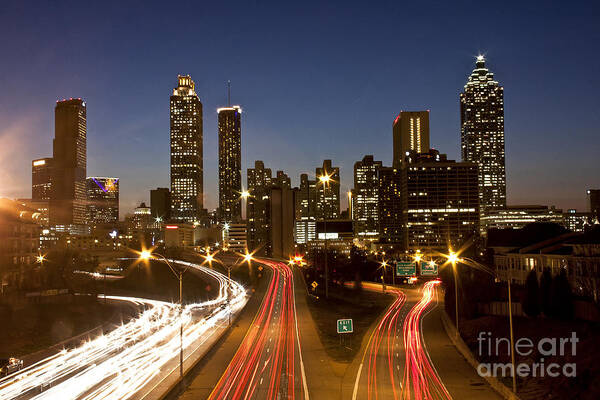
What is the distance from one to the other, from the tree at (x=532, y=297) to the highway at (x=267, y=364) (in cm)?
1800

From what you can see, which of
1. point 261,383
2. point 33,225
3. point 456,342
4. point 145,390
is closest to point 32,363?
point 145,390

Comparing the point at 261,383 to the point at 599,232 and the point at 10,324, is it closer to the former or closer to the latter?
the point at 599,232

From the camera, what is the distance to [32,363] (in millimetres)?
41000

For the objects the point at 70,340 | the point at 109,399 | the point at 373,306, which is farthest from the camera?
the point at 373,306

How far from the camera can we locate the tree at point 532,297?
131 feet

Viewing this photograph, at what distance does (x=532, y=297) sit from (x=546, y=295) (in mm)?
1370

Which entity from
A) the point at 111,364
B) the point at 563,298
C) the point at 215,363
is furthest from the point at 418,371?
A: the point at 111,364

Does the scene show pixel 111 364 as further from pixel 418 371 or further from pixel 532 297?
pixel 532 297

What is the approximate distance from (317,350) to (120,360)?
14.9m

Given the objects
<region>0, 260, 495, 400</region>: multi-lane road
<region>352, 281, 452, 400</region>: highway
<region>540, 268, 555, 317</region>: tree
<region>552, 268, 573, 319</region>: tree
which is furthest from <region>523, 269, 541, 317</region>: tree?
<region>352, 281, 452, 400</region>: highway

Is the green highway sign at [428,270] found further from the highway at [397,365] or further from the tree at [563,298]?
the tree at [563,298]

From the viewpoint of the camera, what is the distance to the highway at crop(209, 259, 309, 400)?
28297 mm

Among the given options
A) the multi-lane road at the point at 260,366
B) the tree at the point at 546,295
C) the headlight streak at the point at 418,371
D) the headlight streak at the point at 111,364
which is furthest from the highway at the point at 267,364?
the tree at the point at 546,295

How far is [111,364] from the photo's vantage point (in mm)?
37812
